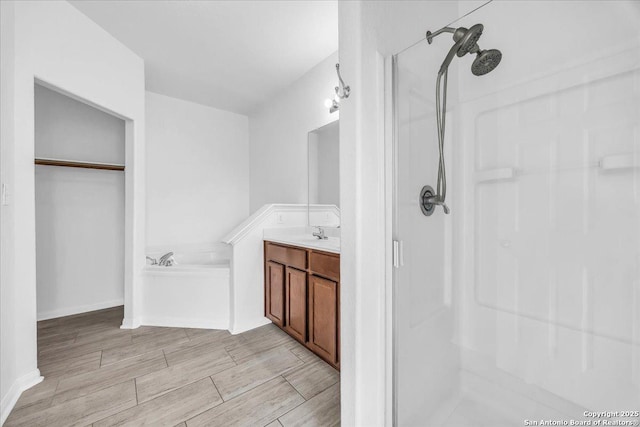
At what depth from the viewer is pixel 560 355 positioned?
4.01 ft

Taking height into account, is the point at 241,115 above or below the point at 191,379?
above

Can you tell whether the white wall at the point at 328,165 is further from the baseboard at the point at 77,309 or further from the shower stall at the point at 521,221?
the baseboard at the point at 77,309

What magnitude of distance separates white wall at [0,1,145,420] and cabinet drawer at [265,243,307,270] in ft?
5.22

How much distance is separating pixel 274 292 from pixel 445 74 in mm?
2069

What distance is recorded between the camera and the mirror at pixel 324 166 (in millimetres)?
2471

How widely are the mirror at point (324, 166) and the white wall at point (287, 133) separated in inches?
4.1

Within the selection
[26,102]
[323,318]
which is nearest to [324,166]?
[323,318]

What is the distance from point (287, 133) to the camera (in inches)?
127

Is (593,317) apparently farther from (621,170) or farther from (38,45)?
(38,45)

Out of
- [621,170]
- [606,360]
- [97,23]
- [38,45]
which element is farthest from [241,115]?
[606,360]

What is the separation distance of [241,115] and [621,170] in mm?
4023

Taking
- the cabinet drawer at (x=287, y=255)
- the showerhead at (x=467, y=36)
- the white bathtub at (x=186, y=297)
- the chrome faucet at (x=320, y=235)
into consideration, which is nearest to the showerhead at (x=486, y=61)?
the showerhead at (x=467, y=36)

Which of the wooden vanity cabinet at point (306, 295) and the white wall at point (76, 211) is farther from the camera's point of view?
the white wall at point (76, 211)

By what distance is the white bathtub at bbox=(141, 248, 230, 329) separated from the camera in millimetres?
2510
